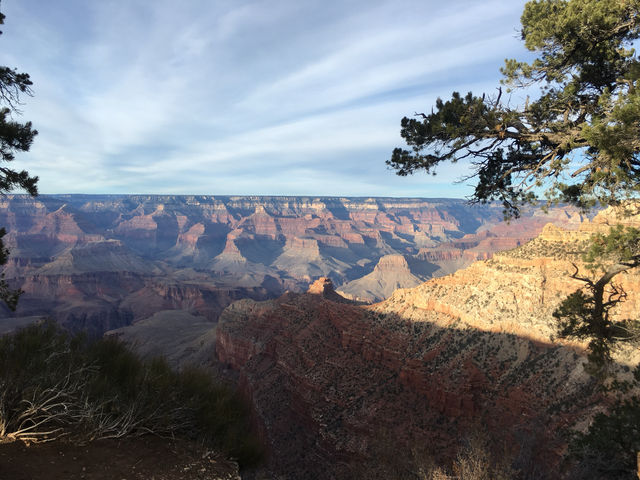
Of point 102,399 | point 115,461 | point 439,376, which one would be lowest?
point 439,376

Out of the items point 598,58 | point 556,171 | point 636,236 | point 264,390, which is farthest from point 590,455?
point 264,390

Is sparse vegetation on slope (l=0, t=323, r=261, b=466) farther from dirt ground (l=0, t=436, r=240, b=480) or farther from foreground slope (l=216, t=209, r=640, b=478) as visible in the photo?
foreground slope (l=216, t=209, r=640, b=478)

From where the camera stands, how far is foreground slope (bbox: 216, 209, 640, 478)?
78.7 feet

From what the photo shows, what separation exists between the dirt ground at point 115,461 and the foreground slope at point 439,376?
14.4m

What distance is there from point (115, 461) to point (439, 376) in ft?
86.9

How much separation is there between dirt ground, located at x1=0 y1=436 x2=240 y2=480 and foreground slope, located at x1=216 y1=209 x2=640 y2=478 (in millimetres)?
14394

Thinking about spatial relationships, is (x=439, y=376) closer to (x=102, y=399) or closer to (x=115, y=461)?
(x=102, y=399)

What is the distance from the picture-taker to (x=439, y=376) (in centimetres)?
2877

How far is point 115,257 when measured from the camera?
195 metres

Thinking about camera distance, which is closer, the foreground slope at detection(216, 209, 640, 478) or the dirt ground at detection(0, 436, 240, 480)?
the dirt ground at detection(0, 436, 240, 480)

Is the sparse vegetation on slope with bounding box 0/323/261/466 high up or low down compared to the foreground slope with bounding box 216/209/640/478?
up

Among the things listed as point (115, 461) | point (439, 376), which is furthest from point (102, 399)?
point (439, 376)

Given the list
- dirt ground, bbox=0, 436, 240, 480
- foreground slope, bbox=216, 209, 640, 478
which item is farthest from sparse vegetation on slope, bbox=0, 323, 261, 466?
foreground slope, bbox=216, 209, 640, 478

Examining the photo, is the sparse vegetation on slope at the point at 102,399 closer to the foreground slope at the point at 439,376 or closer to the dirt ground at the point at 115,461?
the dirt ground at the point at 115,461
